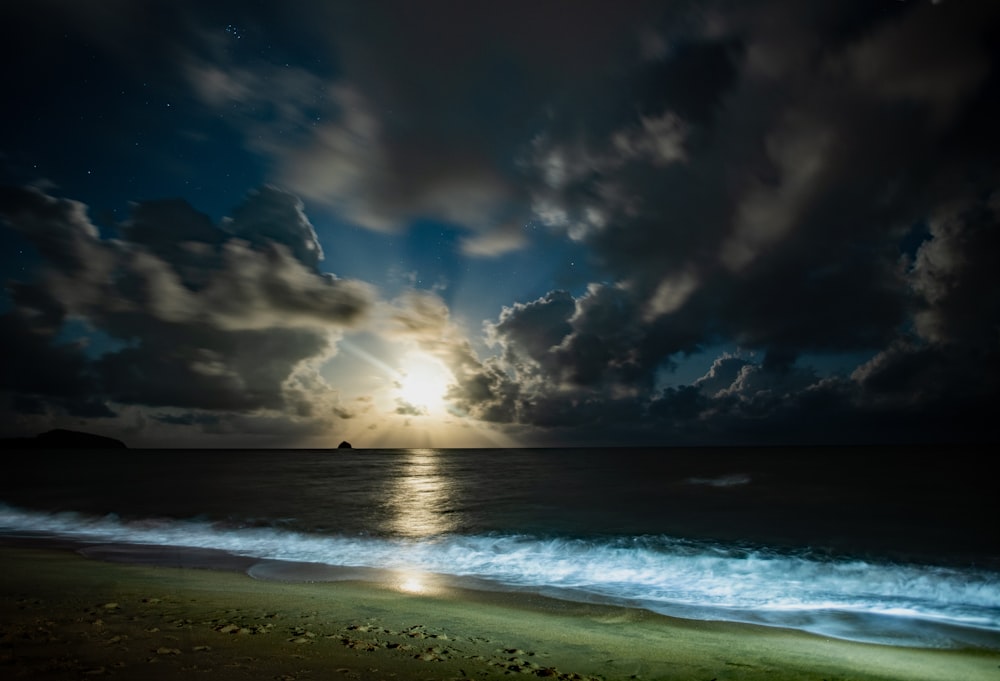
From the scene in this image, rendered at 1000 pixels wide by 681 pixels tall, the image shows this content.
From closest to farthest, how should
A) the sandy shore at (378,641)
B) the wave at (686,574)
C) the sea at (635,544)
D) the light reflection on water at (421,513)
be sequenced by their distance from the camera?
1. the sandy shore at (378,641)
2. the wave at (686,574)
3. the sea at (635,544)
4. the light reflection on water at (421,513)

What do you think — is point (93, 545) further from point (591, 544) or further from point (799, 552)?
point (799, 552)

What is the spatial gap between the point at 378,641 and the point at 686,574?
10658mm

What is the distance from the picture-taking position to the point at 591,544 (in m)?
18.9

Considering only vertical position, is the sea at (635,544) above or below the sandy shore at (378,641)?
below

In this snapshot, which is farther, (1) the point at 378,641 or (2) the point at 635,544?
(2) the point at 635,544

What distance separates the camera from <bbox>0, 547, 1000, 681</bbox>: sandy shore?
590 cm

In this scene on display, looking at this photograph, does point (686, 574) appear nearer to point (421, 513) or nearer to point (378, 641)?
point (378, 641)

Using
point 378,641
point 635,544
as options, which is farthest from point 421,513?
point 378,641

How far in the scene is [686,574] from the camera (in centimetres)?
1444

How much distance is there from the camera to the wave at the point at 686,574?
34.1 feet

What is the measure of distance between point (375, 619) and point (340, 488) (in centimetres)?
3807

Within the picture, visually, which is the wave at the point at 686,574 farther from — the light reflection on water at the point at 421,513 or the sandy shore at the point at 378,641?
the light reflection on water at the point at 421,513

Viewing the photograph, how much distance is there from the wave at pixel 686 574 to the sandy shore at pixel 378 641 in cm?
154

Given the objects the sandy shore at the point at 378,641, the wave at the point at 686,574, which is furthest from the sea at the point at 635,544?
the sandy shore at the point at 378,641
